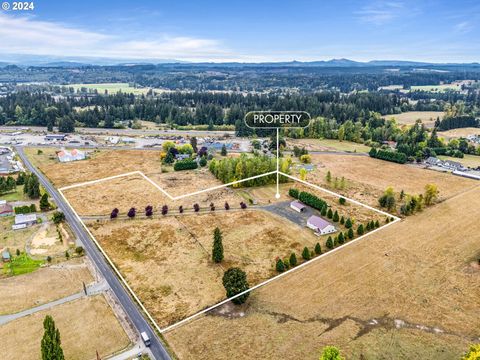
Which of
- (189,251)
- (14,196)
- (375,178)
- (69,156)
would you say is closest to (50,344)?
(189,251)

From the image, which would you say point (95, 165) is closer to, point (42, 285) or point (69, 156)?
point (69, 156)

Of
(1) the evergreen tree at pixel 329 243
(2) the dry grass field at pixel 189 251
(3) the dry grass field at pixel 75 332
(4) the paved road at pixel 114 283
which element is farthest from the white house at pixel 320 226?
(3) the dry grass field at pixel 75 332

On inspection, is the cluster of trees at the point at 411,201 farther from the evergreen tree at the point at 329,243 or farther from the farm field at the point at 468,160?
the farm field at the point at 468,160

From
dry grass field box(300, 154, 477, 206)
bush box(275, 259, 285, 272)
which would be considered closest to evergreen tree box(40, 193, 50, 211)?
bush box(275, 259, 285, 272)

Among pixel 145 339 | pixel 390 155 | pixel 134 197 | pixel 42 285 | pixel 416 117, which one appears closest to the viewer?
pixel 145 339

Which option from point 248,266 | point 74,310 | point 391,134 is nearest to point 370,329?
point 248,266
